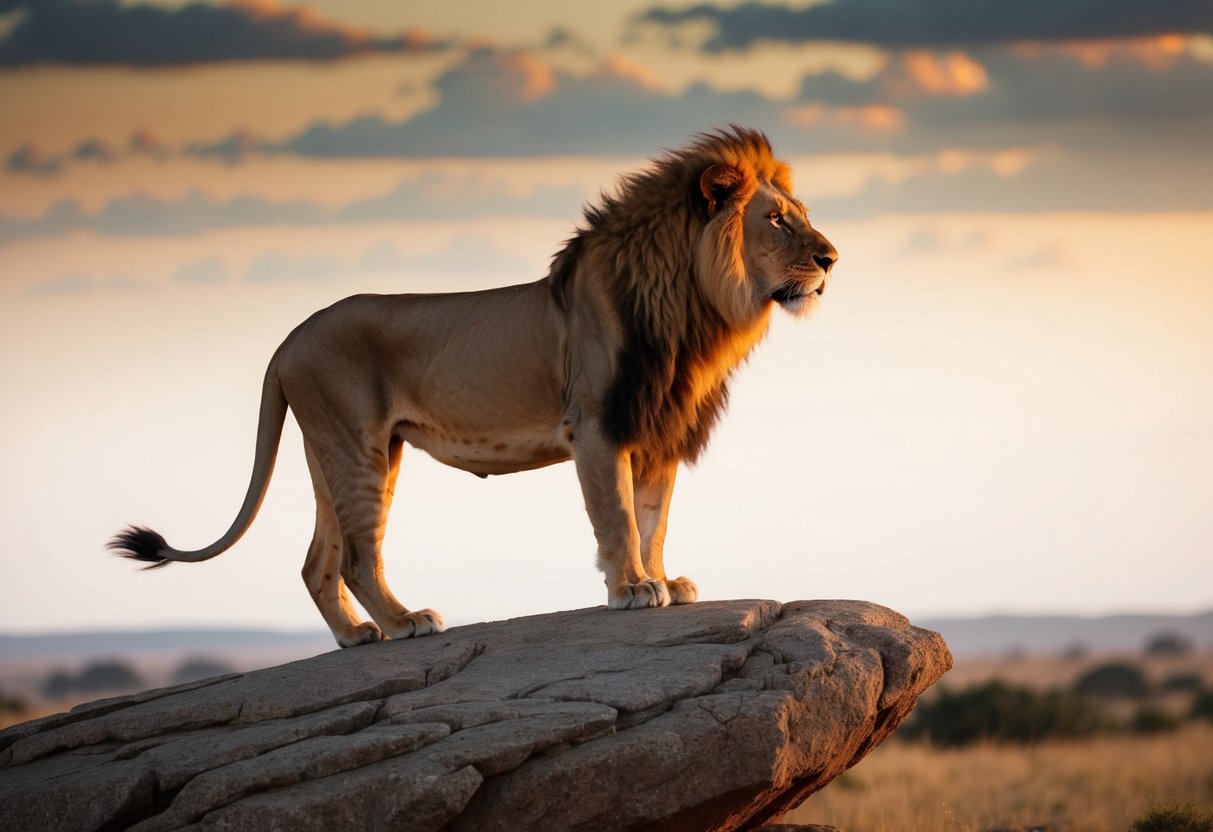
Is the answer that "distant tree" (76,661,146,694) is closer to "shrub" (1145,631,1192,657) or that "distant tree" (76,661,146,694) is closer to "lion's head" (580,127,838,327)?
"shrub" (1145,631,1192,657)

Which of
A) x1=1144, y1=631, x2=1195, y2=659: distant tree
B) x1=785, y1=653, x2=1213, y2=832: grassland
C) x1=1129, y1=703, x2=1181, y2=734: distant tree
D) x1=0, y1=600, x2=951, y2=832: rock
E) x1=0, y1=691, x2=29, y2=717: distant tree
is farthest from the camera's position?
x1=1144, y1=631, x2=1195, y2=659: distant tree

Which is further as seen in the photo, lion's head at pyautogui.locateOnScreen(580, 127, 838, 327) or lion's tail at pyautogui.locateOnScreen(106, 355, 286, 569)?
lion's tail at pyautogui.locateOnScreen(106, 355, 286, 569)

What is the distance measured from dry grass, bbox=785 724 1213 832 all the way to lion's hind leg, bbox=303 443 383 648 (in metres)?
3.71

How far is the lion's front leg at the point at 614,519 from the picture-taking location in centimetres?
755

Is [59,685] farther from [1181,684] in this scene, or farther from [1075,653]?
[1075,653]

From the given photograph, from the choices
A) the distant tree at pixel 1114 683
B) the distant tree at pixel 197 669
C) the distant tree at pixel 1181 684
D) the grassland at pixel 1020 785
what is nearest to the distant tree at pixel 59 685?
the distant tree at pixel 197 669

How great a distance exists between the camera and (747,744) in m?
6.41

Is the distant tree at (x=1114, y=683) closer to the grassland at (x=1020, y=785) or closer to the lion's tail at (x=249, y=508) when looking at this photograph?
the grassland at (x=1020, y=785)

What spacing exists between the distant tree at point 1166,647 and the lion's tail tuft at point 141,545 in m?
61.8

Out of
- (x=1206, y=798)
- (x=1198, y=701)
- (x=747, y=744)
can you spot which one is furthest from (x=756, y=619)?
(x=1198, y=701)

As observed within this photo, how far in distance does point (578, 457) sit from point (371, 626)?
155cm

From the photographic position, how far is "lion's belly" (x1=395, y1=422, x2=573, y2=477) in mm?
8055

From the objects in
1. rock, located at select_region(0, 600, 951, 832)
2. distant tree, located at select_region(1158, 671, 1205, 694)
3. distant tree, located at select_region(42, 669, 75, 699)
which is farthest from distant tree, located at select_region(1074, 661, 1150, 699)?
distant tree, located at select_region(42, 669, 75, 699)

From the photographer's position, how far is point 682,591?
7.93m
